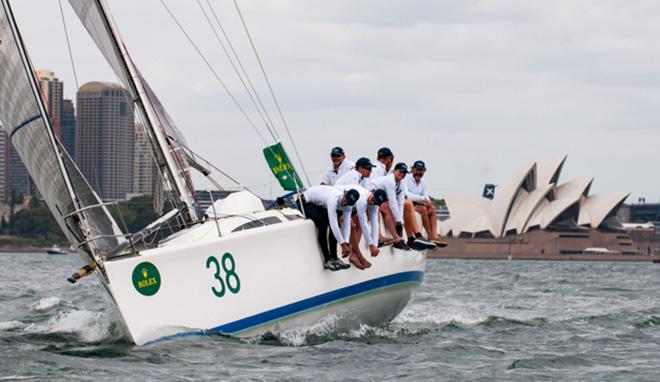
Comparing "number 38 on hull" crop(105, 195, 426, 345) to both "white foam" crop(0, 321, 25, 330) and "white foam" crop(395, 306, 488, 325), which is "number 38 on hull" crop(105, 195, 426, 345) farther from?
"white foam" crop(0, 321, 25, 330)

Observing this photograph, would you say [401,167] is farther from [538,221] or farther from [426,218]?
[538,221]

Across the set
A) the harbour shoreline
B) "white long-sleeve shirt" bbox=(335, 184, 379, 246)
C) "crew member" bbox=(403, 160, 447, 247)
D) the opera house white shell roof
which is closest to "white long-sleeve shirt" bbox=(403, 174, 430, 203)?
"crew member" bbox=(403, 160, 447, 247)

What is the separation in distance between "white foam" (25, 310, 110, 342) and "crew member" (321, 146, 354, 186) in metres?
2.25

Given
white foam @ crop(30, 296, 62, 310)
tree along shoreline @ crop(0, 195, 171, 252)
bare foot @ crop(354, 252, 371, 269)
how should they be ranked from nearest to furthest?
1. bare foot @ crop(354, 252, 371, 269)
2. white foam @ crop(30, 296, 62, 310)
3. tree along shoreline @ crop(0, 195, 171, 252)

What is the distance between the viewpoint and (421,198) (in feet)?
36.3

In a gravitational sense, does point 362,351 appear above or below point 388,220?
below

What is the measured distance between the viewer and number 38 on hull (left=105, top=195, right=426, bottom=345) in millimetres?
8195

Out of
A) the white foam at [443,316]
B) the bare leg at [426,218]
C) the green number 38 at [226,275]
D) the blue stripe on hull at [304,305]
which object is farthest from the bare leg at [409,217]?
the green number 38 at [226,275]

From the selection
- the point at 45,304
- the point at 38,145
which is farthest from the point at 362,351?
the point at 45,304

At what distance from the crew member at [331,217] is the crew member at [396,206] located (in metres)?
0.60

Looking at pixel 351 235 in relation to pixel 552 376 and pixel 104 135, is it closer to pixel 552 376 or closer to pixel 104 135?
pixel 552 376

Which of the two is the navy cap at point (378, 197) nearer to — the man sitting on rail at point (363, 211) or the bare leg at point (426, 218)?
the man sitting on rail at point (363, 211)

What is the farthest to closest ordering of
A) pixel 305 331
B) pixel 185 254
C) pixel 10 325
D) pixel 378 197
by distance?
pixel 10 325 < pixel 378 197 < pixel 305 331 < pixel 185 254

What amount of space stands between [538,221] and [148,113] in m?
65.5
